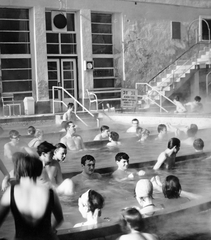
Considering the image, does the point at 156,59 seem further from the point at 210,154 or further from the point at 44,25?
the point at 210,154

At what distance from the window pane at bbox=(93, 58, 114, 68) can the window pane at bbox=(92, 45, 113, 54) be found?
33 cm

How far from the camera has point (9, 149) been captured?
37.5 ft

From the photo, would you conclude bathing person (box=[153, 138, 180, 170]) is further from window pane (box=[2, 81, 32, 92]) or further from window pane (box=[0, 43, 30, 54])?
window pane (box=[0, 43, 30, 54])

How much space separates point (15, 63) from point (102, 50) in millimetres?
4582

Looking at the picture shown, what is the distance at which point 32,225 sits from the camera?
159 inches

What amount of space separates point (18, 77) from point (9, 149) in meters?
9.87

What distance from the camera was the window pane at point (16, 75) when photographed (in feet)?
67.4

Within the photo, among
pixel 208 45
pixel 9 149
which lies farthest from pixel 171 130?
pixel 208 45

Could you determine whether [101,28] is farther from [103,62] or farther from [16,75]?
[16,75]

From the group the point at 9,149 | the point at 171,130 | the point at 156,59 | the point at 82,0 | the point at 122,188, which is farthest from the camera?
the point at 156,59

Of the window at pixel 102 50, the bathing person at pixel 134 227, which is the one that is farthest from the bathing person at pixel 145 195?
the window at pixel 102 50

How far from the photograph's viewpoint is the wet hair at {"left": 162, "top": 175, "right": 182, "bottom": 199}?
6.44 metres

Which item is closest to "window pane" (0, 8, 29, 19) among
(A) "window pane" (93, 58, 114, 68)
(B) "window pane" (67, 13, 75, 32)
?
(B) "window pane" (67, 13, 75, 32)

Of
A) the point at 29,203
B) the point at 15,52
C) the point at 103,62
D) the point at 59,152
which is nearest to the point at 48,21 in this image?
the point at 15,52
